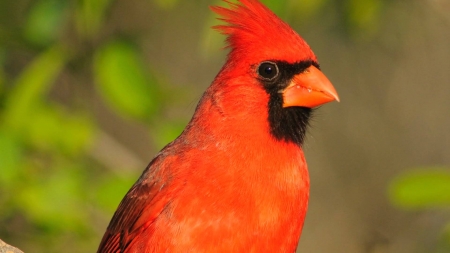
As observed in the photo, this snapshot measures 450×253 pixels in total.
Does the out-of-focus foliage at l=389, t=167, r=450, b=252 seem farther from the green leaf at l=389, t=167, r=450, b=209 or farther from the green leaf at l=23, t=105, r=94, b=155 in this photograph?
the green leaf at l=23, t=105, r=94, b=155

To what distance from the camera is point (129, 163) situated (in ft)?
11.7

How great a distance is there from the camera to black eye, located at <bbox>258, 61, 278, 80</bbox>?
96.6 inches

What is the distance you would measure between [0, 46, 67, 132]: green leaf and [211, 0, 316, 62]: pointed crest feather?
2.55 ft

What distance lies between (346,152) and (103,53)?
8.00 feet

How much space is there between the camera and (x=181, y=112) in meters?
4.80

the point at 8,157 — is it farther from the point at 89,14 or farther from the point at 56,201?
the point at 89,14

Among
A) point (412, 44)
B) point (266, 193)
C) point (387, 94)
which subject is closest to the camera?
point (266, 193)

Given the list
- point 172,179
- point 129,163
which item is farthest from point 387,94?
point 172,179

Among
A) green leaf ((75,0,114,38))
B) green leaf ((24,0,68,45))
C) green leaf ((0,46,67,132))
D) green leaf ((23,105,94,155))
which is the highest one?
green leaf ((24,0,68,45))

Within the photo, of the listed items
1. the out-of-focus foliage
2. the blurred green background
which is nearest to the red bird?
the blurred green background

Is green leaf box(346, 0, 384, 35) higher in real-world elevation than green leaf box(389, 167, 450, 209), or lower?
higher

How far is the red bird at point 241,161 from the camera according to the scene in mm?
2230

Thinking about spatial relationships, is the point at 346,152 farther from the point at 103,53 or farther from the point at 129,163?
the point at 103,53

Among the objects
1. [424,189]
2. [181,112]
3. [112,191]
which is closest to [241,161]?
[424,189]
